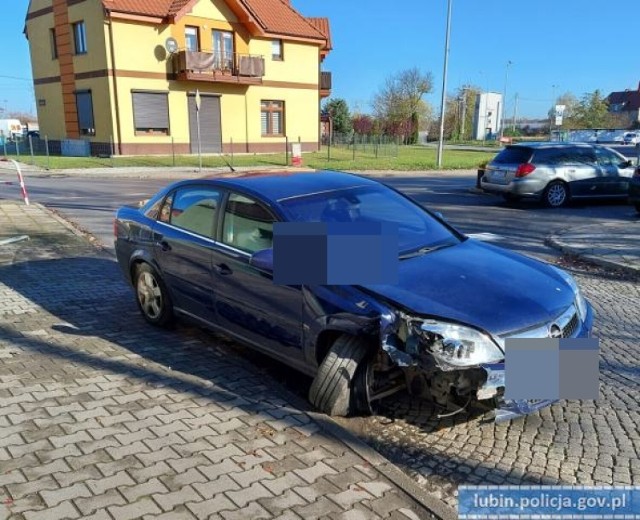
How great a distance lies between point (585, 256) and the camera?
8312 mm

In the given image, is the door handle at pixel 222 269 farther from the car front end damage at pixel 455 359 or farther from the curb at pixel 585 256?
the curb at pixel 585 256

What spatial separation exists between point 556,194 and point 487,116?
7321 cm

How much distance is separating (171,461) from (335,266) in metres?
1.52

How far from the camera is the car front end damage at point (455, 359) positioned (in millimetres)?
3039

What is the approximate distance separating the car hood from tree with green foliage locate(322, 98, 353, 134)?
5983 cm

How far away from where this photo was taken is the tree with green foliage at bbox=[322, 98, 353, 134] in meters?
62.2

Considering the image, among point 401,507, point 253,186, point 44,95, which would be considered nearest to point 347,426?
point 401,507

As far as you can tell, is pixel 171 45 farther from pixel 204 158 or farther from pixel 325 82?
pixel 325 82

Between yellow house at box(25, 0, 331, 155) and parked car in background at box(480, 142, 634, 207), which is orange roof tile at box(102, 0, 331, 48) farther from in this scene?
parked car in background at box(480, 142, 634, 207)

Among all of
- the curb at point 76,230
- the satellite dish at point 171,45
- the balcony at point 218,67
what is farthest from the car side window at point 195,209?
the satellite dish at point 171,45

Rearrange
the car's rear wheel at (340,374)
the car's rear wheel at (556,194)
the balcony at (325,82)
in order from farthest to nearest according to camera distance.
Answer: the balcony at (325,82) < the car's rear wheel at (556,194) < the car's rear wheel at (340,374)

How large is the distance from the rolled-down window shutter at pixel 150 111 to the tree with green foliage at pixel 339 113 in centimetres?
A: 3373

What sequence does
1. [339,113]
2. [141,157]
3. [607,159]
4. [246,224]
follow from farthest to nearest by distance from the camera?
[339,113], [141,157], [607,159], [246,224]

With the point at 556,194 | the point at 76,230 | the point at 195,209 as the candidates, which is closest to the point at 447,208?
the point at 556,194
